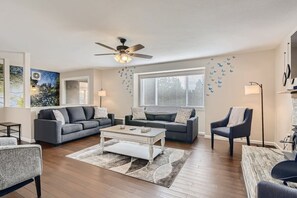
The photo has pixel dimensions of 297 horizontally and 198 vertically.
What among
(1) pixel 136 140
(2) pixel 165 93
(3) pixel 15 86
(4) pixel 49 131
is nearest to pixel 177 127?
(1) pixel 136 140

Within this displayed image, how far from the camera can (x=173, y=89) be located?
5910 mm

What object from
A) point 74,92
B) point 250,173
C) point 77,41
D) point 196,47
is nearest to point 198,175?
point 250,173

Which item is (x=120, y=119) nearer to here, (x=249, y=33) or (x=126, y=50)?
(x=126, y=50)

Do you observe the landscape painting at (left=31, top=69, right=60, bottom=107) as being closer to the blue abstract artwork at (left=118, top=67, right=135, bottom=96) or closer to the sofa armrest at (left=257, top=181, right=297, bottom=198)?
the blue abstract artwork at (left=118, top=67, right=135, bottom=96)

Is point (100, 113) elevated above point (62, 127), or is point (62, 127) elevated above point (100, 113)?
point (100, 113)

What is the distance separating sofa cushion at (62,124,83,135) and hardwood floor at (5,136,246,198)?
0.83 metres

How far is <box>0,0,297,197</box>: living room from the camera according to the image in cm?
213

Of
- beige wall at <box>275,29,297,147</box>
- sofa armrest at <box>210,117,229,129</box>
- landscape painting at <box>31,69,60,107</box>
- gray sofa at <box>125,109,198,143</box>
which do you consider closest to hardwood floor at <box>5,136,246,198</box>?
sofa armrest at <box>210,117,229,129</box>

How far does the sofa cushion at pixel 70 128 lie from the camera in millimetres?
4077

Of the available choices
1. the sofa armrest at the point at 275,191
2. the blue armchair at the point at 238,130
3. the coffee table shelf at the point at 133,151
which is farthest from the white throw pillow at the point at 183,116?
the sofa armrest at the point at 275,191

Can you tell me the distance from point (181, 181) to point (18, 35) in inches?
157

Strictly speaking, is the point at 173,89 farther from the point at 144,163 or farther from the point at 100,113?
the point at 144,163

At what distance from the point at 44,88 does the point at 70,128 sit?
4.11m

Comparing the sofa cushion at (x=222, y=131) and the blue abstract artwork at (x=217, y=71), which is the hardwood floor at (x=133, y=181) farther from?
the blue abstract artwork at (x=217, y=71)
